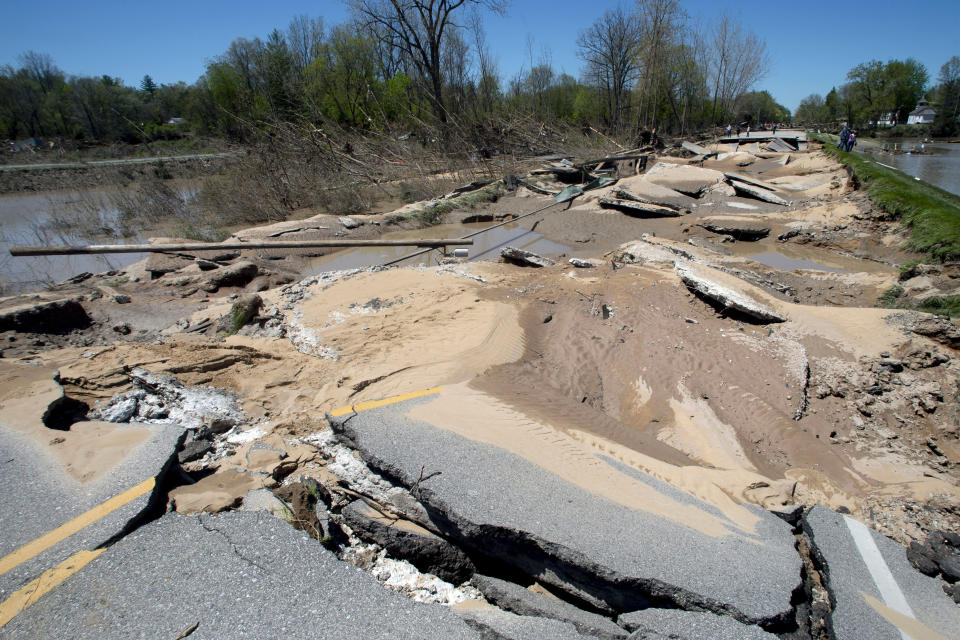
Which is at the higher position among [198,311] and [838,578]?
[198,311]

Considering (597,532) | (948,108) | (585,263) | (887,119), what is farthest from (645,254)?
(887,119)

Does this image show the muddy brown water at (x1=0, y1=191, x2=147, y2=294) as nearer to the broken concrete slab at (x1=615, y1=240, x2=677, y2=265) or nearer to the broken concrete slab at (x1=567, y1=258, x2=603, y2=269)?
the broken concrete slab at (x1=567, y1=258, x2=603, y2=269)

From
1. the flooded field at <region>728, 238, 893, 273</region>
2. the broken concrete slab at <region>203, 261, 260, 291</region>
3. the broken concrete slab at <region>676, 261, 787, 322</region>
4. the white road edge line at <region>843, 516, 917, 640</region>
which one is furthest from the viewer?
the flooded field at <region>728, 238, 893, 273</region>

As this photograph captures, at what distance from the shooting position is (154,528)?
241cm

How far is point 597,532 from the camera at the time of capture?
2.47 meters

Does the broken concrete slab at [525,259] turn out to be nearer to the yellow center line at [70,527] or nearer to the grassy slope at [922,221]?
the grassy slope at [922,221]

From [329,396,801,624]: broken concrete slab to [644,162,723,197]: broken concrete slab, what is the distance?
1410cm

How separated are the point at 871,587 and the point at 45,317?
9.09 metres

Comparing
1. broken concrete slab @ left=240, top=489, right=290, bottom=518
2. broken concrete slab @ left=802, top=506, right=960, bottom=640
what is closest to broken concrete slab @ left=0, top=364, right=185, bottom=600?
broken concrete slab @ left=240, top=489, right=290, bottom=518

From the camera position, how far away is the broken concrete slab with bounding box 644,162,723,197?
14969 millimetres

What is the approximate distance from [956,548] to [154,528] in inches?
188

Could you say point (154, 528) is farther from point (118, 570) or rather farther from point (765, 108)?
point (765, 108)

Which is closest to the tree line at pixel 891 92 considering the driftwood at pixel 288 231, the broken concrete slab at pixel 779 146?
the broken concrete slab at pixel 779 146

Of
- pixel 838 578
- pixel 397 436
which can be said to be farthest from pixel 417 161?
pixel 838 578
